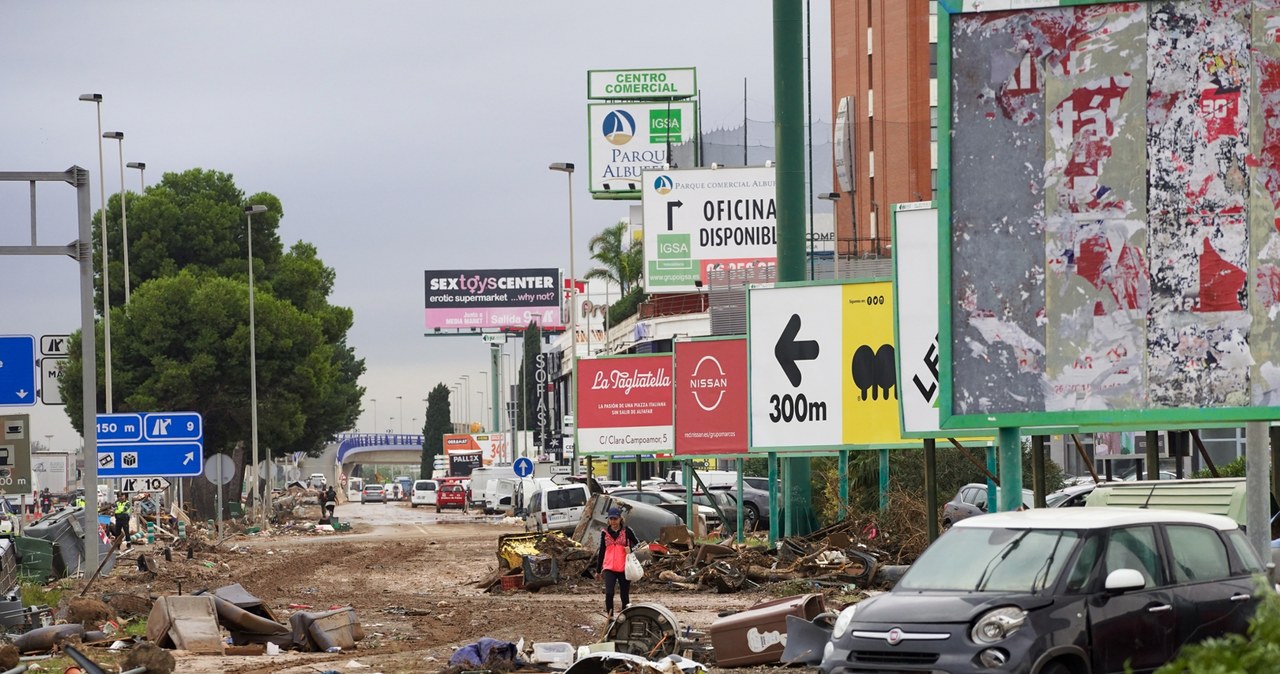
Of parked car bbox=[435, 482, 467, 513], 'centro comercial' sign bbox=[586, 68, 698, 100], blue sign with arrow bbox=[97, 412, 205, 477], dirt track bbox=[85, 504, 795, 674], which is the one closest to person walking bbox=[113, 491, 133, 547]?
dirt track bbox=[85, 504, 795, 674]

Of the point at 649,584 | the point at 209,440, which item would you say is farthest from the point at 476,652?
the point at 209,440

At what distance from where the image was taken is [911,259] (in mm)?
22469

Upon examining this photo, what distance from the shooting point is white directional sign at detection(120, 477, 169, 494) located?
40156 millimetres

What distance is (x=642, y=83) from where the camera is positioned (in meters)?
83.8

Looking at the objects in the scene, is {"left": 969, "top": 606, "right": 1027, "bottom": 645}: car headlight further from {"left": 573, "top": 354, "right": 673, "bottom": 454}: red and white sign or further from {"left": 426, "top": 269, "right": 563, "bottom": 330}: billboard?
{"left": 426, "top": 269, "right": 563, "bottom": 330}: billboard

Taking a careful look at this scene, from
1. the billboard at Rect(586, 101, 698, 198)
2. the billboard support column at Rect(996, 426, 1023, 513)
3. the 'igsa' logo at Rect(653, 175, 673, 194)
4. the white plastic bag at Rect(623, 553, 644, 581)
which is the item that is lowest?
the white plastic bag at Rect(623, 553, 644, 581)

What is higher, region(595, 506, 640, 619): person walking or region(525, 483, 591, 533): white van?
region(595, 506, 640, 619): person walking

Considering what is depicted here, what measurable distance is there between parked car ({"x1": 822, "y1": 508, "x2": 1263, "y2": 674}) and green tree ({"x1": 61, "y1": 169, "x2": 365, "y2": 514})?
6218 centimetres

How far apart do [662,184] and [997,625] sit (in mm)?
53079

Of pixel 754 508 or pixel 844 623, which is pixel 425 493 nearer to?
pixel 754 508

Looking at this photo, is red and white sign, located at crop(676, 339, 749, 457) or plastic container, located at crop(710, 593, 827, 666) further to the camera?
red and white sign, located at crop(676, 339, 749, 457)

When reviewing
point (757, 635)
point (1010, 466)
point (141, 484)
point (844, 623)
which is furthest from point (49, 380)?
point (844, 623)

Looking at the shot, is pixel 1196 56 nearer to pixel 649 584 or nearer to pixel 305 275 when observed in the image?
pixel 649 584

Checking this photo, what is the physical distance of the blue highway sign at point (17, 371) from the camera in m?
27.2
